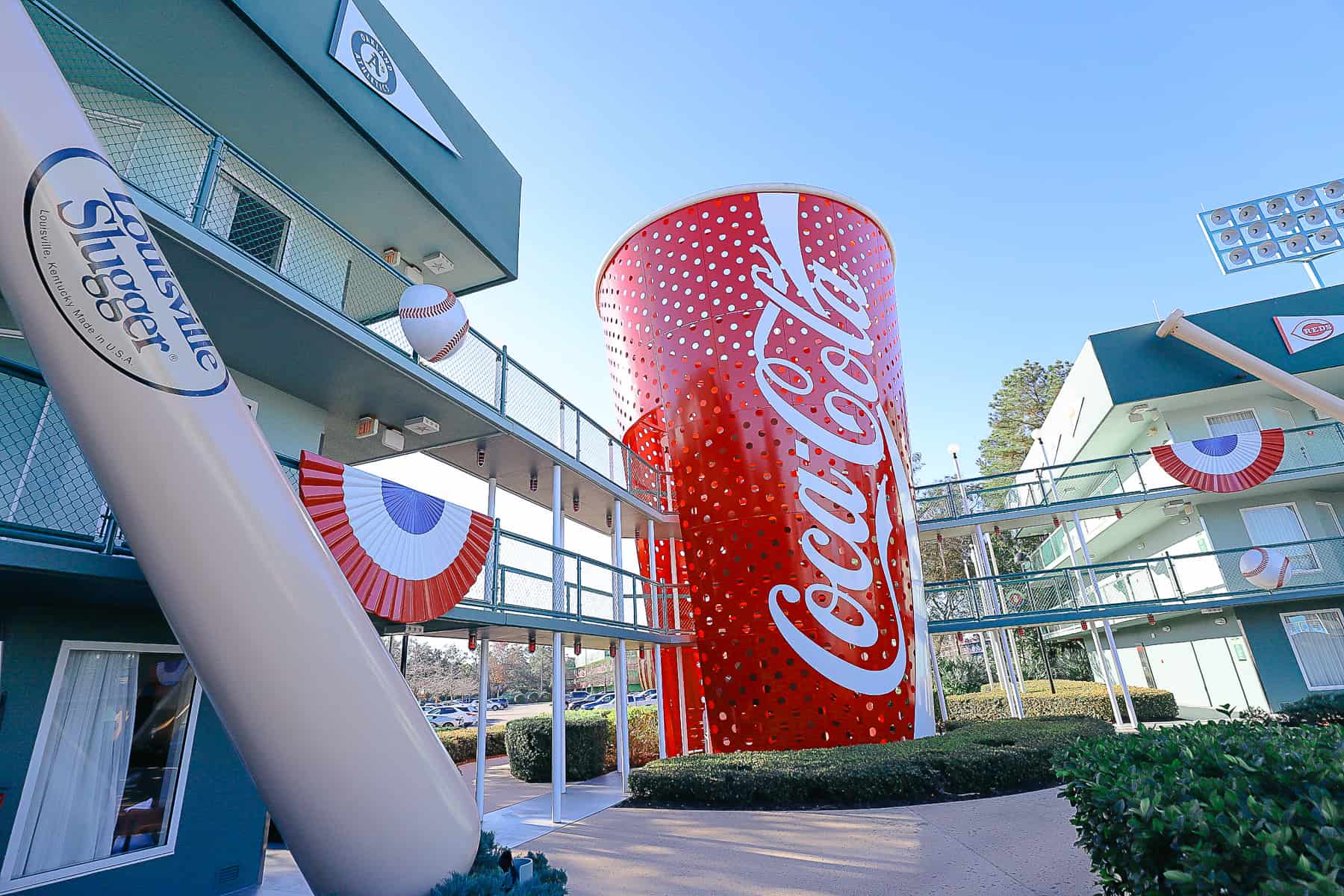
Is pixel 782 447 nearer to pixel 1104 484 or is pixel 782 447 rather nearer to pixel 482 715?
pixel 482 715

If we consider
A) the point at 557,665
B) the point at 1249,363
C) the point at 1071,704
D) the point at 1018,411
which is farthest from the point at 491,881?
the point at 1018,411

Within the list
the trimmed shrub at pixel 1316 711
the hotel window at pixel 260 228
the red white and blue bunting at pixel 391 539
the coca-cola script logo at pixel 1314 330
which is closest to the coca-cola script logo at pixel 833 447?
the red white and blue bunting at pixel 391 539

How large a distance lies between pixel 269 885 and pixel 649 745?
10.2 meters

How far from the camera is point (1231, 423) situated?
733 inches

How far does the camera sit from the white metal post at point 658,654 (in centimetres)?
1284

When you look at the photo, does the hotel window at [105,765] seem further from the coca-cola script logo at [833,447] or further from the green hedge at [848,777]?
the coca-cola script logo at [833,447]

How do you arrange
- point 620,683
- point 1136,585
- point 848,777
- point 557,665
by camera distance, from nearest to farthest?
1. point 848,777
2. point 557,665
3. point 620,683
4. point 1136,585

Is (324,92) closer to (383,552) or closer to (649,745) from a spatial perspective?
(383,552)

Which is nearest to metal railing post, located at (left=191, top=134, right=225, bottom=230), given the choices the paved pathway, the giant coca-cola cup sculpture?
the paved pathway

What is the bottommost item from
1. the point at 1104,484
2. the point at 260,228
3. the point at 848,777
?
the point at 848,777

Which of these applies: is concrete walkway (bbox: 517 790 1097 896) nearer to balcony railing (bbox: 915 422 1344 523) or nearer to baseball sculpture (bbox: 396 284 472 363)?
baseball sculpture (bbox: 396 284 472 363)

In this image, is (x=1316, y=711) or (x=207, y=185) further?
(x=1316, y=711)

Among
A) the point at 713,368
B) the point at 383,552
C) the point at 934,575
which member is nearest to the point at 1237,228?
the point at 934,575

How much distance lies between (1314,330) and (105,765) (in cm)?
2520
